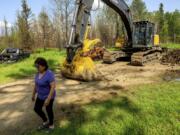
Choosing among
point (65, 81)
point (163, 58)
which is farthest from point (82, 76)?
point (163, 58)

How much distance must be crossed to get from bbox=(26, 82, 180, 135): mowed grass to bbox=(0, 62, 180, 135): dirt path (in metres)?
0.56

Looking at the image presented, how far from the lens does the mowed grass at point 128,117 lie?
638cm

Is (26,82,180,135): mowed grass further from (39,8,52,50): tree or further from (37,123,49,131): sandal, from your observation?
(39,8,52,50): tree

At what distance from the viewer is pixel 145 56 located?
16797 millimetres

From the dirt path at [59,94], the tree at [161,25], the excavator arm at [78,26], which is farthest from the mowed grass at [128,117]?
the tree at [161,25]

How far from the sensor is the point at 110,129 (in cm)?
643

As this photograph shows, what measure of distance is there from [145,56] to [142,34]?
5.71ft

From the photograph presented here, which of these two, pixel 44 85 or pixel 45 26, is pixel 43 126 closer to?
pixel 44 85

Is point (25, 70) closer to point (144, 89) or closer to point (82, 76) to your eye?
point (82, 76)

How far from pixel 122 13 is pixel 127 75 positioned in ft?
14.6

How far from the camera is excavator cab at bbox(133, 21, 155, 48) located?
17.7 m

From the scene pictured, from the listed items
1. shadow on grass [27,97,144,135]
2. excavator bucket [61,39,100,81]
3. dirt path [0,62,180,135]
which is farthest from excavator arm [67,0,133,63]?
shadow on grass [27,97,144,135]

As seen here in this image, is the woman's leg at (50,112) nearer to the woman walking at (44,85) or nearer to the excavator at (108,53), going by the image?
the woman walking at (44,85)

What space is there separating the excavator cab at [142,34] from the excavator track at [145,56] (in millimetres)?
577
